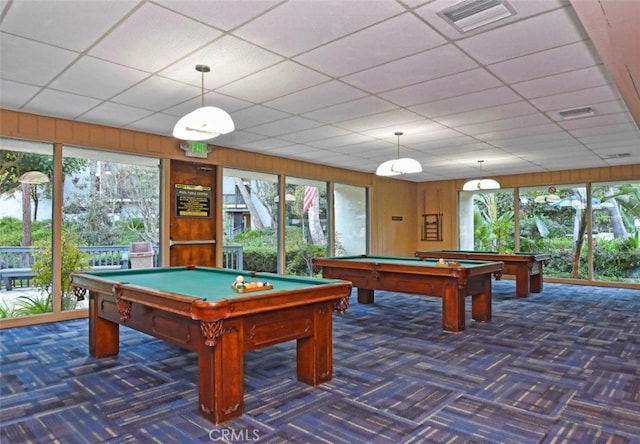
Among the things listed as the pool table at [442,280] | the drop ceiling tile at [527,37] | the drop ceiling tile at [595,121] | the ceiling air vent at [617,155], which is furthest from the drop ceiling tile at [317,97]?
the ceiling air vent at [617,155]

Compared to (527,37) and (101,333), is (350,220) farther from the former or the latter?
(527,37)

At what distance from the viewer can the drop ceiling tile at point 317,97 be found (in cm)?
420

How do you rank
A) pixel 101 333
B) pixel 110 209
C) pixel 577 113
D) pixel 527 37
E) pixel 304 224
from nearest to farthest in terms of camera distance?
pixel 527 37
pixel 101 333
pixel 577 113
pixel 110 209
pixel 304 224

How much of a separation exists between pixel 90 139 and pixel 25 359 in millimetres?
2973

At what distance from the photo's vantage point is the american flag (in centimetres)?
901

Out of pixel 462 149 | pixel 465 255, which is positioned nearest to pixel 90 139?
pixel 462 149

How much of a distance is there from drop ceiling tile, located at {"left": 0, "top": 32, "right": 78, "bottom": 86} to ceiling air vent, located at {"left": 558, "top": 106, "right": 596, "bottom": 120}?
202 inches

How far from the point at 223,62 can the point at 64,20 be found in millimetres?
1147

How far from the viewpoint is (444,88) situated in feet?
13.7

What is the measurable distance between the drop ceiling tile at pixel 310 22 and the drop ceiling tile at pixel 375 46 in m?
0.10

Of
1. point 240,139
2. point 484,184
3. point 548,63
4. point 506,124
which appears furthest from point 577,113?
point 240,139

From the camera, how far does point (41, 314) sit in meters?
5.28

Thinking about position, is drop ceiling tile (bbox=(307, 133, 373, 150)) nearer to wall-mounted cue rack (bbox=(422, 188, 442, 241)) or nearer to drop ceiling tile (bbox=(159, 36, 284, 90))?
drop ceiling tile (bbox=(159, 36, 284, 90))

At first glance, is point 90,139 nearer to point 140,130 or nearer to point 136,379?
point 140,130
